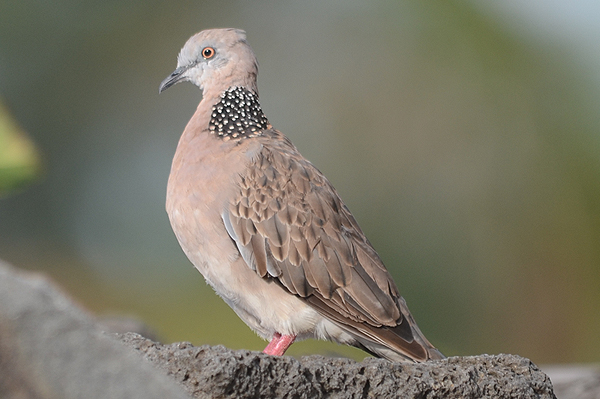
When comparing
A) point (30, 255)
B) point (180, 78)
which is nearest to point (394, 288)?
point (180, 78)

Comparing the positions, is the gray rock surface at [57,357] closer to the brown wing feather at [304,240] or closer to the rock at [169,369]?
the rock at [169,369]

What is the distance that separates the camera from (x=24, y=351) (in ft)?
4.31

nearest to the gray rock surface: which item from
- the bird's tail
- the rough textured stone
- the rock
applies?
the rock

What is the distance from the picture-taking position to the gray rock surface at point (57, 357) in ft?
4.19

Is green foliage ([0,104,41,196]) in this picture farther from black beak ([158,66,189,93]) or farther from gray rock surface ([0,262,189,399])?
gray rock surface ([0,262,189,399])

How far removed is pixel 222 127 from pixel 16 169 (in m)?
1.51

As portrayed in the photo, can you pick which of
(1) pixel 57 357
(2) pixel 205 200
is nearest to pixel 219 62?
(2) pixel 205 200

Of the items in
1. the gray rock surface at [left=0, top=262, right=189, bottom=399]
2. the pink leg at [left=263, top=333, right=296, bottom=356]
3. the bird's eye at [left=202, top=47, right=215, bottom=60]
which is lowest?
the gray rock surface at [left=0, top=262, right=189, bottom=399]

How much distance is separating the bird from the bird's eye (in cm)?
102

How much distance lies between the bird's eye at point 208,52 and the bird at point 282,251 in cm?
102

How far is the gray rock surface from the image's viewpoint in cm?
128

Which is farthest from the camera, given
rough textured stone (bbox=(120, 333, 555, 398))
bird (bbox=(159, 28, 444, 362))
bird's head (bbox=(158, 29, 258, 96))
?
bird's head (bbox=(158, 29, 258, 96))

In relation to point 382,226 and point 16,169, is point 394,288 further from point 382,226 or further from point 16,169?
point 382,226

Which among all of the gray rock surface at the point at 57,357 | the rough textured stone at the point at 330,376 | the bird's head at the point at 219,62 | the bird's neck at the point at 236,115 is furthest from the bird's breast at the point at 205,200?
the gray rock surface at the point at 57,357
